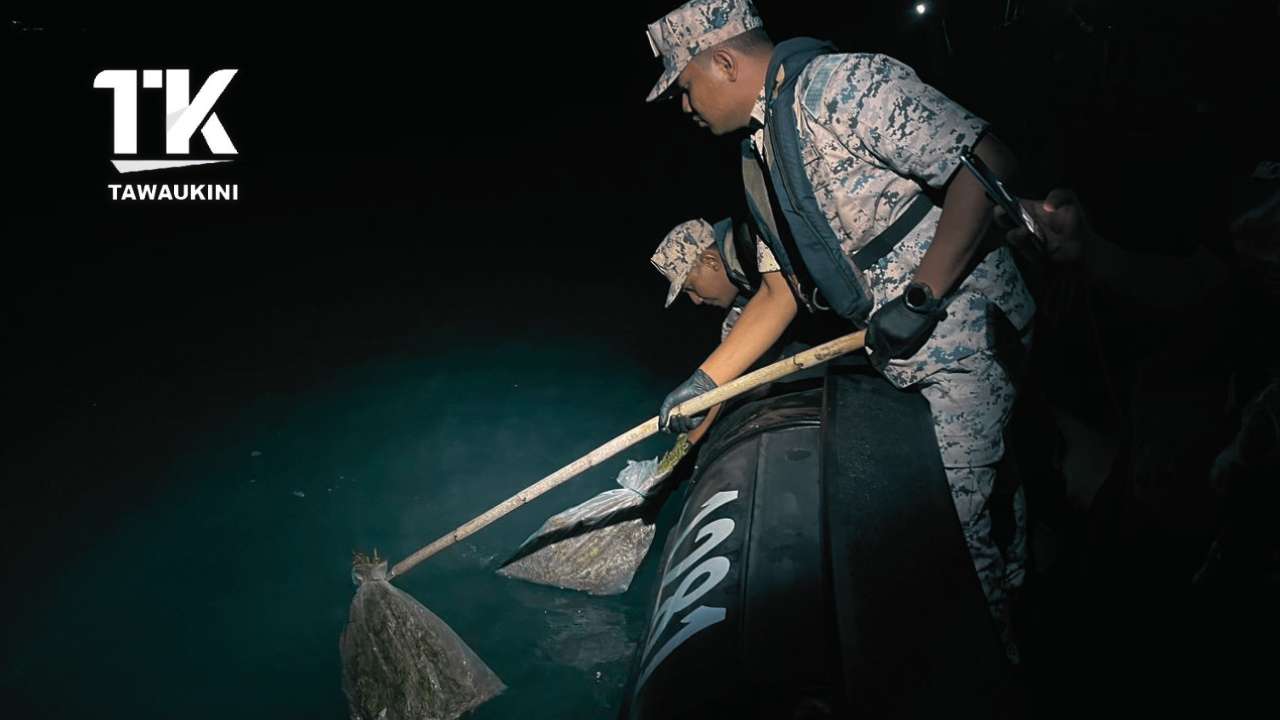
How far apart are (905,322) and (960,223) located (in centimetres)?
30

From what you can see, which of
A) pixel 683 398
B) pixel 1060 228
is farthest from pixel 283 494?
pixel 1060 228

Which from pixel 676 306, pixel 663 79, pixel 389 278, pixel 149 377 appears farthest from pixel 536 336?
pixel 663 79

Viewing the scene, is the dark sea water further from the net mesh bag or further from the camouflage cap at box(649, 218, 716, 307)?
the camouflage cap at box(649, 218, 716, 307)

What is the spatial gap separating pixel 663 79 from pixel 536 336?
4493 mm

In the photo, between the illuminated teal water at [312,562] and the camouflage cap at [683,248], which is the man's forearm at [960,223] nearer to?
the camouflage cap at [683,248]

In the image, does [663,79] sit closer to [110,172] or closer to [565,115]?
[110,172]

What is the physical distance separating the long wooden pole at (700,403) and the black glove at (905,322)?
21 cm

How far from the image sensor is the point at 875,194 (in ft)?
6.73

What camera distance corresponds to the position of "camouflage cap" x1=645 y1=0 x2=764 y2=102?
2.12 meters

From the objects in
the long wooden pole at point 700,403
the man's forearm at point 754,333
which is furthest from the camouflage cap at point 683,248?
the long wooden pole at point 700,403

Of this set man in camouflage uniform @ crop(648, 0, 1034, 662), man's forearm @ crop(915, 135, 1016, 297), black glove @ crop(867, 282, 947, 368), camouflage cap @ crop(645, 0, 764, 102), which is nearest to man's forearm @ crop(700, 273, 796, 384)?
man in camouflage uniform @ crop(648, 0, 1034, 662)

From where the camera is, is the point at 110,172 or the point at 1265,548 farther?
the point at 110,172

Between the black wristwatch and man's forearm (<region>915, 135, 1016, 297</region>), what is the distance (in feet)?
0.05

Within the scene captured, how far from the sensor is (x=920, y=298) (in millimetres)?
1920
